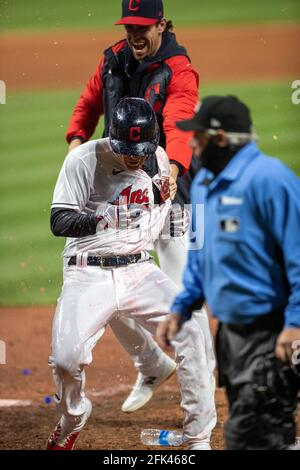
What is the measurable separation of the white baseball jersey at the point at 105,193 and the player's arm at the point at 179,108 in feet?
0.49

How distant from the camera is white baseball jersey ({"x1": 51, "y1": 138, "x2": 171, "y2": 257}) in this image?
482cm

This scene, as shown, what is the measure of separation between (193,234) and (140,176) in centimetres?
111

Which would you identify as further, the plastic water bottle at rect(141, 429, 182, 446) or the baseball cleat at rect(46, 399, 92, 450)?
the plastic water bottle at rect(141, 429, 182, 446)

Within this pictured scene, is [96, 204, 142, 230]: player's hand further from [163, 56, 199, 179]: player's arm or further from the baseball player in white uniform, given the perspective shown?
[163, 56, 199, 179]: player's arm

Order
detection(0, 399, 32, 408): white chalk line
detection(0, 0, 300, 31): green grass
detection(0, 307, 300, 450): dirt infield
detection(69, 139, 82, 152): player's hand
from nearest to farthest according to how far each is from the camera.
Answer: detection(0, 307, 300, 450): dirt infield < detection(69, 139, 82, 152): player's hand < detection(0, 399, 32, 408): white chalk line < detection(0, 0, 300, 31): green grass

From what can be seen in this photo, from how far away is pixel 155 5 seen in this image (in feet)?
17.6

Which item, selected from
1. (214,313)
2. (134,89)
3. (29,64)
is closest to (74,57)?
(29,64)

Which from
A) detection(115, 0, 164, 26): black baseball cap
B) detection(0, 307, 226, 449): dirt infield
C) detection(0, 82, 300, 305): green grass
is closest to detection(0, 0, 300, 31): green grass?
detection(0, 82, 300, 305): green grass

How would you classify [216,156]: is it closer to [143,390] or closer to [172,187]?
[172,187]

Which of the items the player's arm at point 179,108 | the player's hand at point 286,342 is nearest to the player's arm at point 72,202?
the player's arm at point 179,108

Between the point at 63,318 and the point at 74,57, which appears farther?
the point at 74,57

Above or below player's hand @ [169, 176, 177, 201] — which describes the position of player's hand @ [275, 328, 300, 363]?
below
